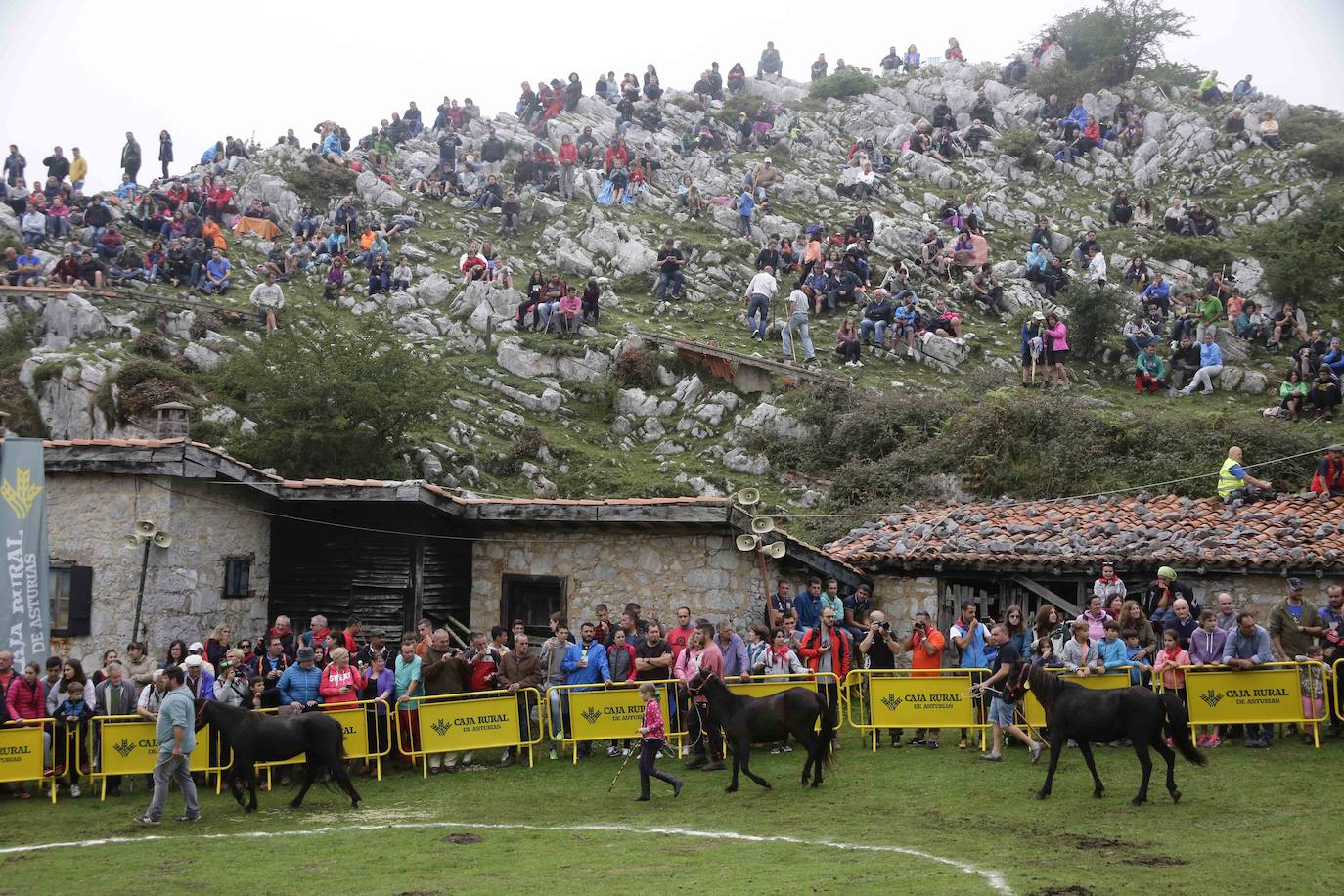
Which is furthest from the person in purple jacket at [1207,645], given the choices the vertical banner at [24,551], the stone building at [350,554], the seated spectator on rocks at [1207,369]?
the seated spectator on rocks at [1207,369]

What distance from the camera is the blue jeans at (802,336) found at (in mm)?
36750

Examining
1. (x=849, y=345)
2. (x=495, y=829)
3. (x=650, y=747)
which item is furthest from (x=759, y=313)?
(x=495, y=829)

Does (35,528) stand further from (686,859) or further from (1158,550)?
(1158,550)

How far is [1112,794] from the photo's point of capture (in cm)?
1360

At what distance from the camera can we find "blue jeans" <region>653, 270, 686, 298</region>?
141 ft

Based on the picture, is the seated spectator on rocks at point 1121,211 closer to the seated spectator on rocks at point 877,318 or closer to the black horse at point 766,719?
the seated spectator on rocks at point 877,318

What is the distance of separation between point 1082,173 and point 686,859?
51.2 m

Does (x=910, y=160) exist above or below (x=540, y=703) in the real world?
above

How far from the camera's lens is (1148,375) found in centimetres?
3528

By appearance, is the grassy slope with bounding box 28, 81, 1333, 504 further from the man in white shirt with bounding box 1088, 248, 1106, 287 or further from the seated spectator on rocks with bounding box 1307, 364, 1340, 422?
the man in white shirt with bounding box 1088, 248, 1106, 287

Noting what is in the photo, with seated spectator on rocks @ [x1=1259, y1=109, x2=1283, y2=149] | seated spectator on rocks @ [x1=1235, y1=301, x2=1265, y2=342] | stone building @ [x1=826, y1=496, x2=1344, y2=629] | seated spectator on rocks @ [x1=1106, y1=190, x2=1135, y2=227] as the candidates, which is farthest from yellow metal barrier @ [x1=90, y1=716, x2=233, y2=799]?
seated spectator on rocks @ [x1=1259, y1=109, x2=1283, y2=149]

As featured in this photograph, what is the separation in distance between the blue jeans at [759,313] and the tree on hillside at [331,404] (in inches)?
467

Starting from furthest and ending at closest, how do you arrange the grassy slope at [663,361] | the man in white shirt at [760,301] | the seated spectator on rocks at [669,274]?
the seated spectator on rocks at [669,274] → the man in white shirt at [760,301] → the grassy slope at [663,361]

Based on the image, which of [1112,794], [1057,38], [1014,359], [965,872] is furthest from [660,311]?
[1057,38]
